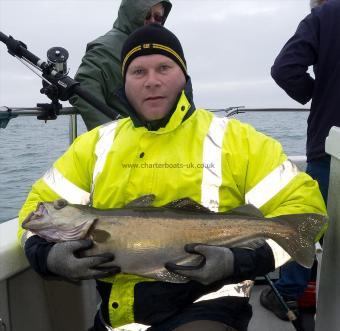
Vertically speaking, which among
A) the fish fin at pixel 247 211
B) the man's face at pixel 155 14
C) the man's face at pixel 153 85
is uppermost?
the man's face at pixel 155 14

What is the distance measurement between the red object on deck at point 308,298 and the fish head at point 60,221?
2284mm

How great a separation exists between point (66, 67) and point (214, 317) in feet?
9.36

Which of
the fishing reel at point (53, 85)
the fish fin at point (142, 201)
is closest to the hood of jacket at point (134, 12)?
the fishing reel at point (53, 85)

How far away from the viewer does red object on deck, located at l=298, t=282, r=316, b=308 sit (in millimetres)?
4043

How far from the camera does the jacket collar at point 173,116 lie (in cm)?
277

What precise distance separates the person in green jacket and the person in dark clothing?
137cm

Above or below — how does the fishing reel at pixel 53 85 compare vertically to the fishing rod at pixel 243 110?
above

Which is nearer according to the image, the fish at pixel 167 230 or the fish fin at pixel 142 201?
the fish at pixel 167 230

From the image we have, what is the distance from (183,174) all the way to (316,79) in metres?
1.71

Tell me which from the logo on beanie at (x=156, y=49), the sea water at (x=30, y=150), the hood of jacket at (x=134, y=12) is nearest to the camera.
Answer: the logo on beanie at (x=156, y=49)

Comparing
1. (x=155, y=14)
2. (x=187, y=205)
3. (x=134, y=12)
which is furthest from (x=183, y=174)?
(x=155, y=14)

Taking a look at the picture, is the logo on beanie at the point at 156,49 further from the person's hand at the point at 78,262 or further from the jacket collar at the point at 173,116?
the person's hand at the point at 78,262

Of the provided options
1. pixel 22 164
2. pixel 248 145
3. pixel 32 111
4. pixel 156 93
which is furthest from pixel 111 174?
pixel 22 164

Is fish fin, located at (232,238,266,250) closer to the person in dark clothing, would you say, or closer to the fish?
the fish
